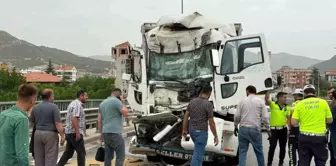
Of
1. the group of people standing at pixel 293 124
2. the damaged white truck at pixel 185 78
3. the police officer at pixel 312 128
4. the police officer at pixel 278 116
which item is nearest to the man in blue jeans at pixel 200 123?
the damaged white truck at pixel 185 78

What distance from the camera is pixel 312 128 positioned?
20.1 feet

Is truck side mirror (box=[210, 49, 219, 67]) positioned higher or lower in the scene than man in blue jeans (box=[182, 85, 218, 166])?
higher

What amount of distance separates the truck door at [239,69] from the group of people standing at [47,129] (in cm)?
216

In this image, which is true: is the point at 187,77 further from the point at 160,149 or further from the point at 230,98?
the point at 160,149

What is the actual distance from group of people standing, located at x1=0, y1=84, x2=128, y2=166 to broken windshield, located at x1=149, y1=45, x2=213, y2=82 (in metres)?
1.75

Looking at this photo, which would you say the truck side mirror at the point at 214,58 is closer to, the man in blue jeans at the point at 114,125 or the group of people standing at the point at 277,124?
the group of people standing at the point at 277,124

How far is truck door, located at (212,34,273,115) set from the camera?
319 inches

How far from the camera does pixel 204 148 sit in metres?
6.83

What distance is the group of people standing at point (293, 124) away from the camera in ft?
20.1

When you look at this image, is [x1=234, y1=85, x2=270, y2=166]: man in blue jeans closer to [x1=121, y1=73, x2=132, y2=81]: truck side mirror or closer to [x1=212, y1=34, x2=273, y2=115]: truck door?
[x1=212, y1=34, x2=273, y2=115]: truck door

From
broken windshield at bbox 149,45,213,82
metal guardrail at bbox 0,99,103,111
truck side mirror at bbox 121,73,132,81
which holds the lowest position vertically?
metal guardrail at bbox 0,99,103,111

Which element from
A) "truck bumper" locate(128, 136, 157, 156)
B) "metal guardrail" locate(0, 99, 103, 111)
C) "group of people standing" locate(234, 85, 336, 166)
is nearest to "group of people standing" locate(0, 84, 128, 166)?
"truck bumper" locate(128, 136, 157, 156)

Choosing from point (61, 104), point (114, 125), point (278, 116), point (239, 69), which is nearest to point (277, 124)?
point (278, 116)

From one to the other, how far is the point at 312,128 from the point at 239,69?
2.45 m
